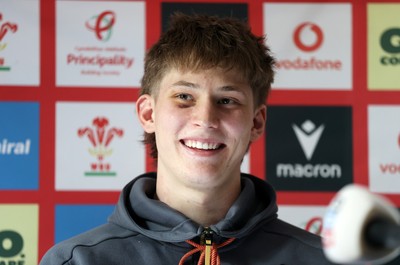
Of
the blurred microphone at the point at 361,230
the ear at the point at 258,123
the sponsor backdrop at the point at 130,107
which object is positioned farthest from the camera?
the sponsor backdrop at the point at 130,107

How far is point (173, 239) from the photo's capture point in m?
1.33

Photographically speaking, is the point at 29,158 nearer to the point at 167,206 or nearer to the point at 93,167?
the point at 93,167

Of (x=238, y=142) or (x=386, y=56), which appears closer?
(x=238, y=142)

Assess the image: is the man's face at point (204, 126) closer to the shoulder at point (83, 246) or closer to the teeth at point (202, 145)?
the teeth at point (202, 145)

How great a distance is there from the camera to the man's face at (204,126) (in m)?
1.33

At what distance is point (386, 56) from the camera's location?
219 cm

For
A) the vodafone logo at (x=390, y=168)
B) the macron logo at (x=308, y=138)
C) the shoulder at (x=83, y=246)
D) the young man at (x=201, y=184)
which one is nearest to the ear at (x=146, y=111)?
the young man at (x=201, y=184)

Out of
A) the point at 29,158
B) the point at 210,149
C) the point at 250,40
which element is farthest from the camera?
the point at 29,158

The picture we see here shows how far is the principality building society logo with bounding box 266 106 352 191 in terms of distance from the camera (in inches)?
85.0

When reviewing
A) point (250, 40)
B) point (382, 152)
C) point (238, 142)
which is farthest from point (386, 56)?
point (238, 142)

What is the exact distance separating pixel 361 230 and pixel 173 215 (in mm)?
721

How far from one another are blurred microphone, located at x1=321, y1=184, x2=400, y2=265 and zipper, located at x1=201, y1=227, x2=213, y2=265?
0.64 m

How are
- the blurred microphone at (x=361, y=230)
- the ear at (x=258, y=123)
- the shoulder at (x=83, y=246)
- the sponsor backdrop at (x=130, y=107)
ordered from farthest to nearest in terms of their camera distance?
1. the sponsor backdrop at (x=130, y=107)
2. the ear at (x=258, y=123)
3. the shoulder at (x=83, y=246)
4. the blurred microphone at (x=361, y=230)

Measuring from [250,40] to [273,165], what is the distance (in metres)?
0.77
